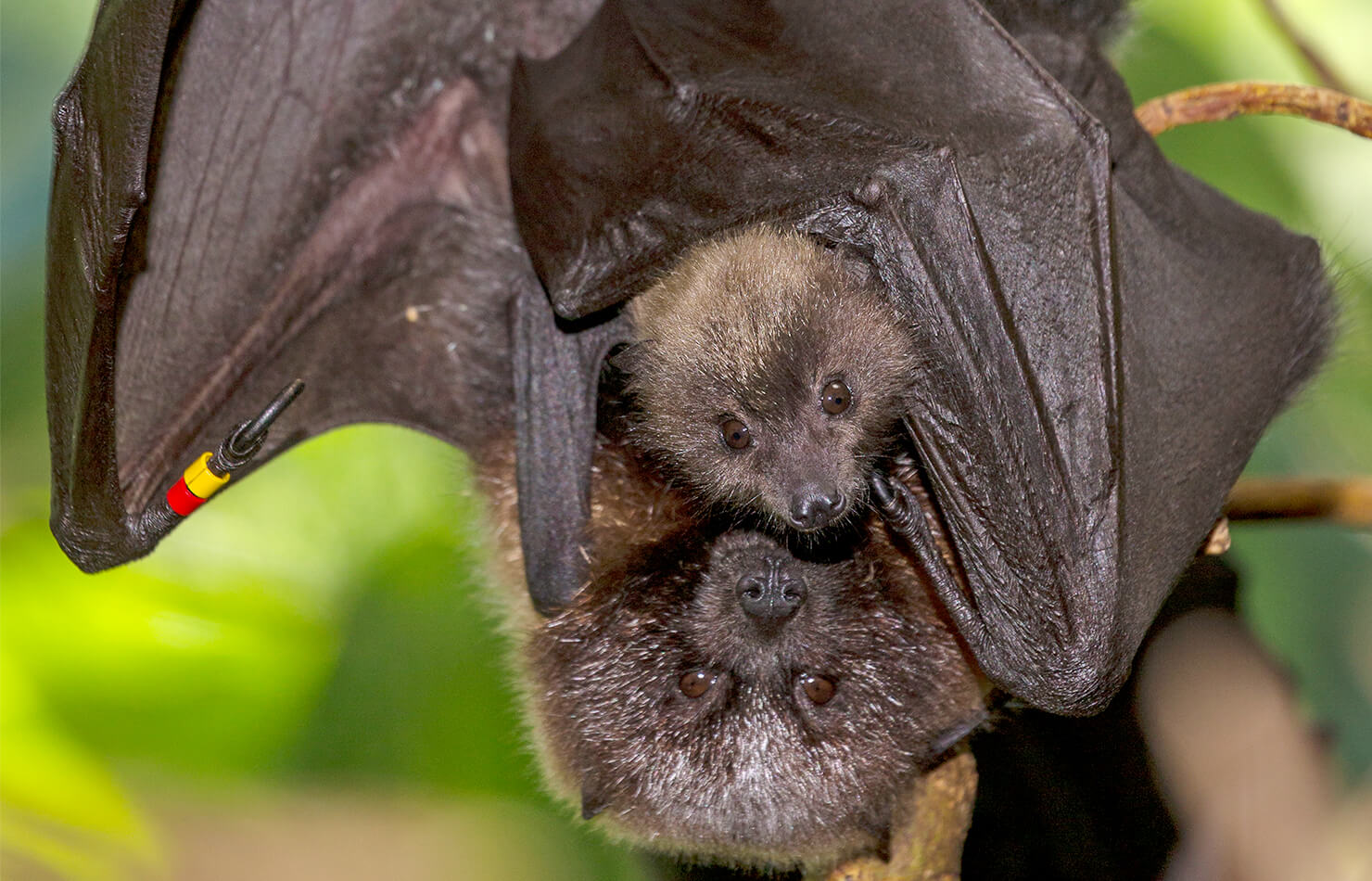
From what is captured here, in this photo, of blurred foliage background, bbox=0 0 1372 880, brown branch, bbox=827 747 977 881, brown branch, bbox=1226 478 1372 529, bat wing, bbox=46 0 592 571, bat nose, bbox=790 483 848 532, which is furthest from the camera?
blurred foliage background, bbox=0 0 1372 880

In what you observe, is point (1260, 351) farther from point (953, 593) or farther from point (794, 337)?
point (794, 337)

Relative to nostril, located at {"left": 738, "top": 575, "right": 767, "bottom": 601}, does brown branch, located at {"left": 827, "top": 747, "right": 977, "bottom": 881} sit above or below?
below

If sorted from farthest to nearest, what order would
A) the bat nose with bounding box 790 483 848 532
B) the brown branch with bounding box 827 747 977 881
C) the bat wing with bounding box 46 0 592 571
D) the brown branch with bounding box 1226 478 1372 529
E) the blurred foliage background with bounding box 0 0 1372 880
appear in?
the blurred foliage background with bounding box 0 0 1372 880
the brown branch with bounding box 1226 478 1372 529
the bat wing with bounding box 46 0 592 571
the brown branch with bounding box 827 747 977 881
the bat nose with bounding box 790 483 848 532

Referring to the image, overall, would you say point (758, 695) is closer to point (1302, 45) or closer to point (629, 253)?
point (629, 253)

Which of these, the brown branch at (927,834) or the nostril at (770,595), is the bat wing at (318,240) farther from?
the brown branch at (927,834)

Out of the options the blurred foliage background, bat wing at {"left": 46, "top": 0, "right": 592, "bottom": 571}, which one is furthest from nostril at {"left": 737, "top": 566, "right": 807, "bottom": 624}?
the blurred foliage background

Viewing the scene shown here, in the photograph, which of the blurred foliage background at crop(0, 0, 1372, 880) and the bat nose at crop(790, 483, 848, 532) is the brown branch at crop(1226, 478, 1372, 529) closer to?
the blurred foliage background at crop(0, 0, 1372, 880)
